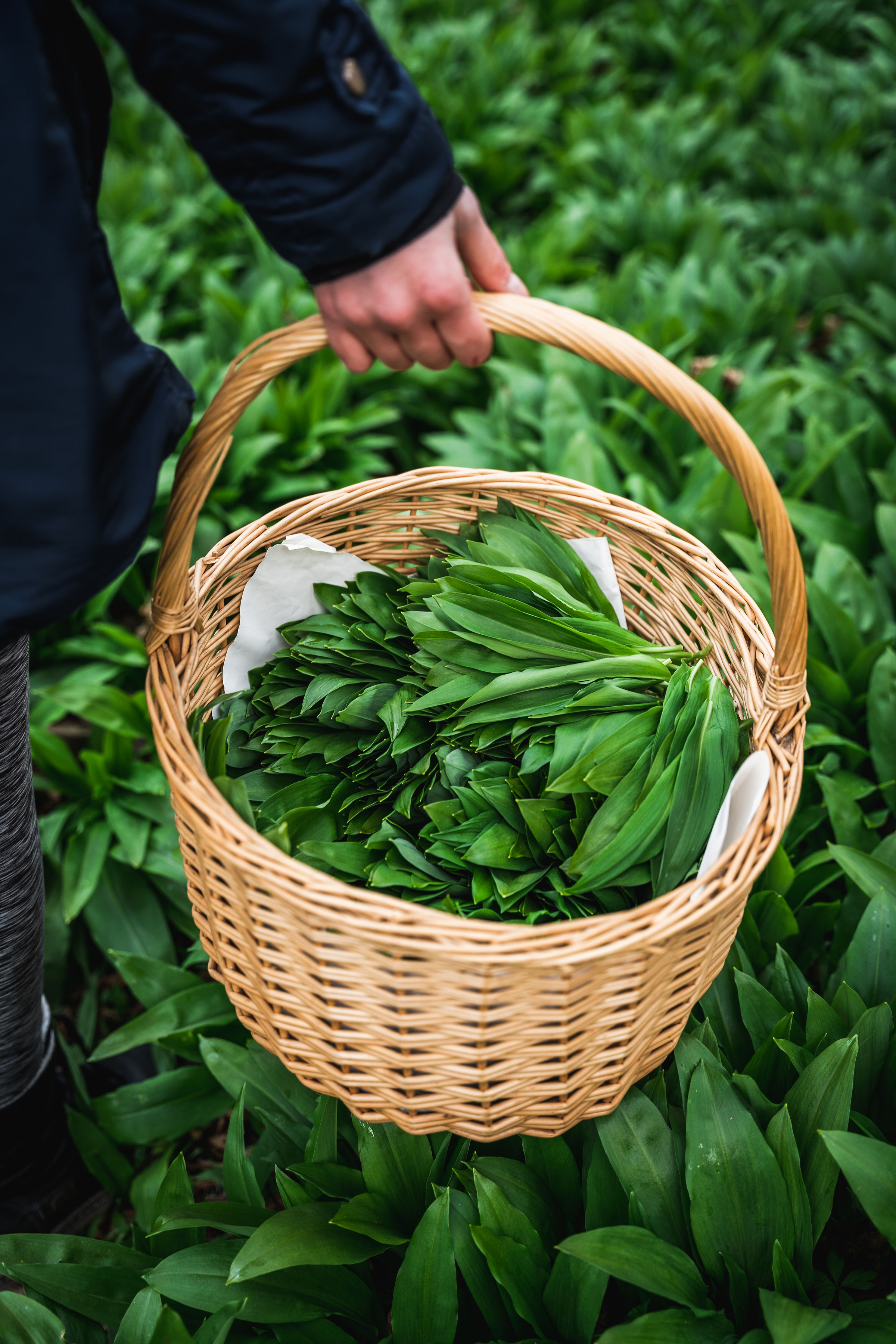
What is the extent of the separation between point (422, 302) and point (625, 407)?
4.84 ft

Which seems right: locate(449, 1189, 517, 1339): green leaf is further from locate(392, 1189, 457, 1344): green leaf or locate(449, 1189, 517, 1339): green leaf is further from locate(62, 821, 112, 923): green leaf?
locate(62, 821, 112, 923): green leaf

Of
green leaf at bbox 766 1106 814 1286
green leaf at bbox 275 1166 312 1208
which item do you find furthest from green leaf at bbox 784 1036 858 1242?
green leaf at bbox 275 1166 312 1208

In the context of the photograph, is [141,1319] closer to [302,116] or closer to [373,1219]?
[373,1219]

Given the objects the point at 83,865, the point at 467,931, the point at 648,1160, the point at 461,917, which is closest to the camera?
the point at 467,931

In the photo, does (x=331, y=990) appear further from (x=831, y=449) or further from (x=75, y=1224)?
(x=831, y=449)

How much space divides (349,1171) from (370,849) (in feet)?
1.44

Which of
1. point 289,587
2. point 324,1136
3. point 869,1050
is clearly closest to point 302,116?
point 289,587

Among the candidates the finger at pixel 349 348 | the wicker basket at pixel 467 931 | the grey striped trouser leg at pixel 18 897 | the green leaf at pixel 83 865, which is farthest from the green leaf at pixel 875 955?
the green leaf at pixel 83 865

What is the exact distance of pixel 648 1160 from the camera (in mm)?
1121

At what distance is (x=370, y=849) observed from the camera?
106 cm

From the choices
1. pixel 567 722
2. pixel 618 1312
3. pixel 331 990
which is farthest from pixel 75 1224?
pixel 567 722

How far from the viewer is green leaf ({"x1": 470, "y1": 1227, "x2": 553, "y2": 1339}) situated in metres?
1.04

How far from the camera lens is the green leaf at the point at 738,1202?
1.06 metres

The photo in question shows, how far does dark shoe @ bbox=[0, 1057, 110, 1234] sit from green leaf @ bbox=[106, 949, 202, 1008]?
6.1 inches
